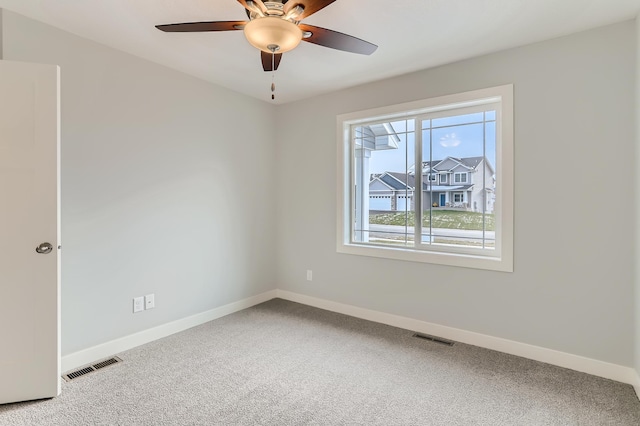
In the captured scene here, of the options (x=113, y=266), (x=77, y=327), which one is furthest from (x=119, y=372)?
(x=113, y=266)

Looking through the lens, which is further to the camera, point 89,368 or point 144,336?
point 144,336

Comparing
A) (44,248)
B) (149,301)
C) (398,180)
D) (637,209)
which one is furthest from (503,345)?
(44,248)

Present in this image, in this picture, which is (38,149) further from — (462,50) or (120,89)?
(462,50)

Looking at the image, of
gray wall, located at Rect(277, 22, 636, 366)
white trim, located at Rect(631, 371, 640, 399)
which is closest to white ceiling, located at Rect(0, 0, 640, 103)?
gray wall, located at Rect(277, 22, 636, 366)

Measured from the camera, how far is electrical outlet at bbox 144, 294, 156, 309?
2.89m

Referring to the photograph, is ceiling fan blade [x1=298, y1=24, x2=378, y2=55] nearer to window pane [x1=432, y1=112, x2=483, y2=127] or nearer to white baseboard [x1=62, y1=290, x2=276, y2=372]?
window pane [x1=432, y1=112, x2=483, y2=127]

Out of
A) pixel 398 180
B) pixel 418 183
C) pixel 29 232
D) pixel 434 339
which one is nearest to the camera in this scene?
pixel 29 232

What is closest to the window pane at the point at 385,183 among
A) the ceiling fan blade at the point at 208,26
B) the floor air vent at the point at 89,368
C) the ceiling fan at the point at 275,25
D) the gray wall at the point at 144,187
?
the gray wall at the point at 144,187

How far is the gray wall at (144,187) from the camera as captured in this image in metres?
2.42

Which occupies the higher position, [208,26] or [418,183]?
[208,26]

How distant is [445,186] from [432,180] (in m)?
0.14

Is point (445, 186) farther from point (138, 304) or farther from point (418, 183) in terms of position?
point (138, 304)

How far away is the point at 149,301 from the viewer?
2.91 meters

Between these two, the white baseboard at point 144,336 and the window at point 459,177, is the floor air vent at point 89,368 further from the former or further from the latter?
the window at point 459,177
